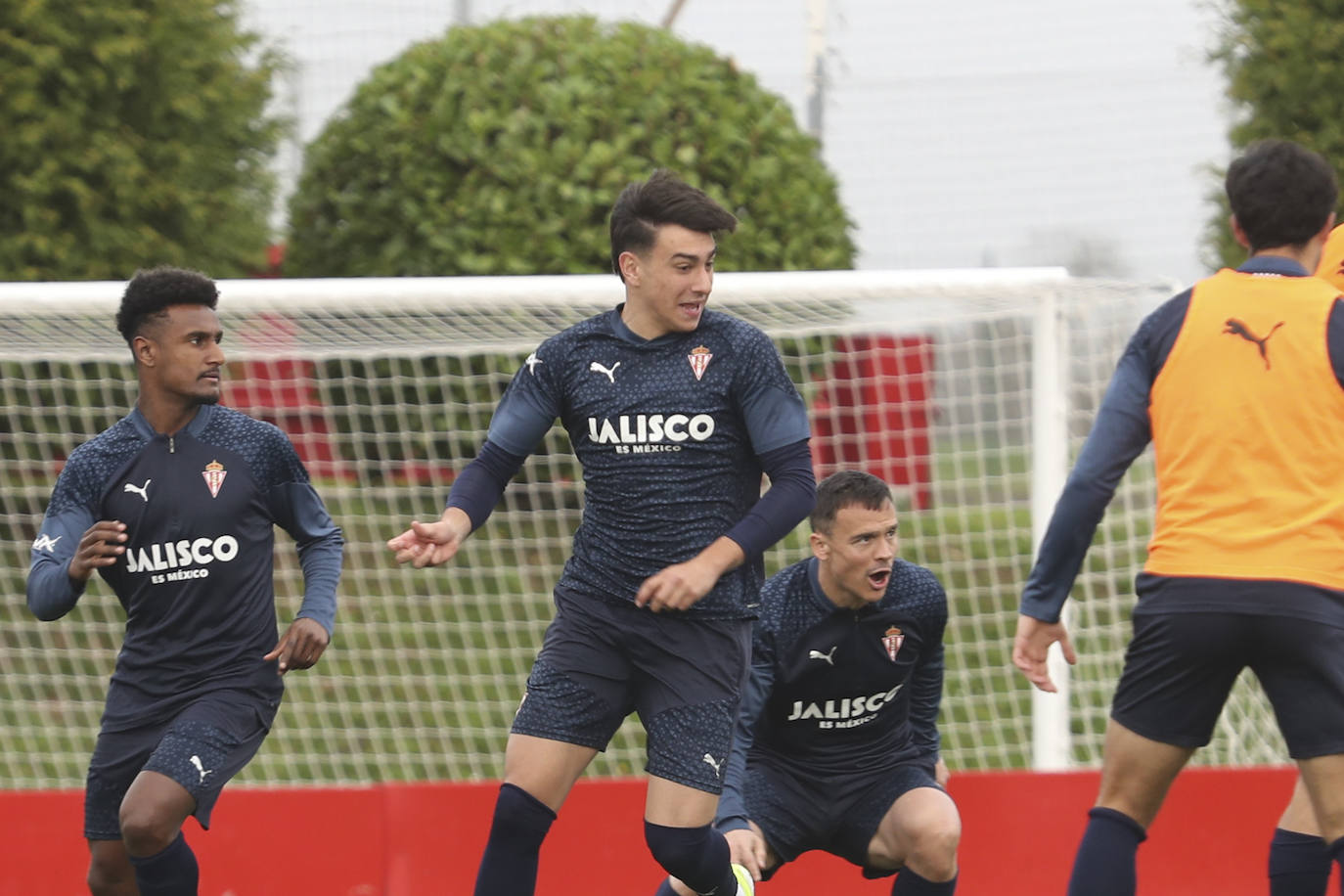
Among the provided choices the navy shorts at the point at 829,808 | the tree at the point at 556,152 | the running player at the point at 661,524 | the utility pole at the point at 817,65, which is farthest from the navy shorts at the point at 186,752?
the utility pole at the point at 817,65

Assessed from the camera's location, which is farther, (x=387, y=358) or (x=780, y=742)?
(x=387, y=358)

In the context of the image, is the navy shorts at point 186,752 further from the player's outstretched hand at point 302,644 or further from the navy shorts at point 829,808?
the navy shorts at point 829,808

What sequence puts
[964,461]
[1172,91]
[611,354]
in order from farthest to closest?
[1172,91]
[964,461]
[611,354]

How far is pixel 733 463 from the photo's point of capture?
171 inches

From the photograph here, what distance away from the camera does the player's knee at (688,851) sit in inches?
164

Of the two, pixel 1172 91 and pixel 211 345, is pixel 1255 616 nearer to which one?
pixel 211 345

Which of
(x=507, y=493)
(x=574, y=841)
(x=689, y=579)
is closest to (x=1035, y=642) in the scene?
(x=689, y=579)

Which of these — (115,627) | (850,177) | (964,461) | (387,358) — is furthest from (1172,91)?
(115,627)

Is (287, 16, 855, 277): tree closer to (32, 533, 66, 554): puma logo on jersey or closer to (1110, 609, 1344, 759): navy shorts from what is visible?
(32, 533, 66, 554): puma logo on jersey

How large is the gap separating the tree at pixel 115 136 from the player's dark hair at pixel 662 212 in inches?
188

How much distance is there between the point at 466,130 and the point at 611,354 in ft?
11.8

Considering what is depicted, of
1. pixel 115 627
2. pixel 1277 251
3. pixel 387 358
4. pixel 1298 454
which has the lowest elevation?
pixel 115 627

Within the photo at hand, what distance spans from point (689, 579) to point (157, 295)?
1.73 meters

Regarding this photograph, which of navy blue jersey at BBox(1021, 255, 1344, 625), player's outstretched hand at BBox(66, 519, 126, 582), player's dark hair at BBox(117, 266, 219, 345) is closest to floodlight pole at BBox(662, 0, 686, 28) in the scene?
player's dark hair at BBox(117, 266, 219, 345)
